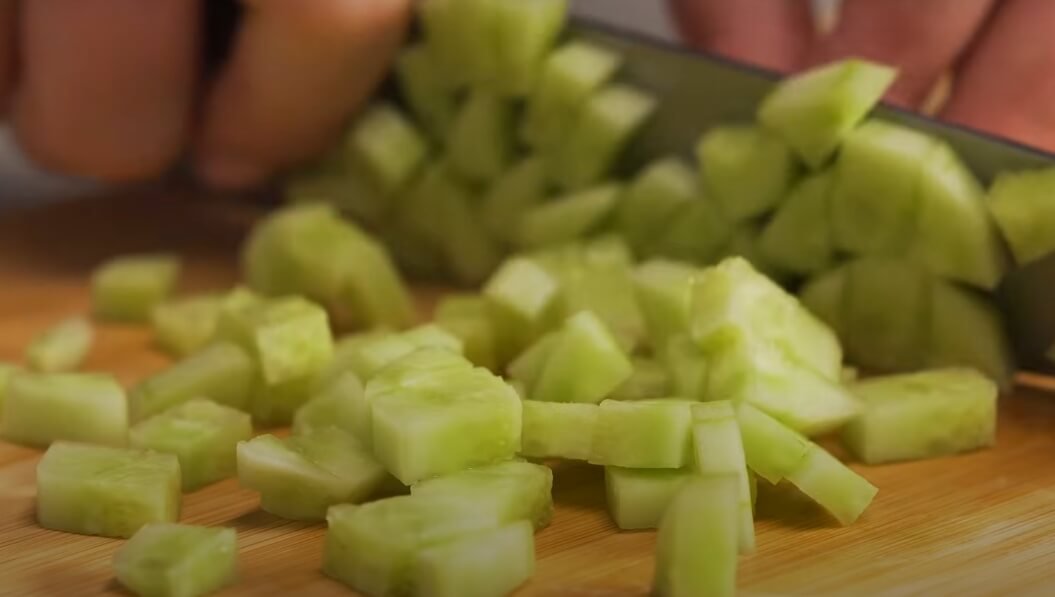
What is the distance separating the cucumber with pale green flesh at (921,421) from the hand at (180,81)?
26.7 inches

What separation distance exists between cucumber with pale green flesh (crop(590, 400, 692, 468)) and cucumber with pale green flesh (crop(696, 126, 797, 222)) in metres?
0.37

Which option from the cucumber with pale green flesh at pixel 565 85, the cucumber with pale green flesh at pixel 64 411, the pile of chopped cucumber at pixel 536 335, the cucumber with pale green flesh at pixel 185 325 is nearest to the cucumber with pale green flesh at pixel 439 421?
the pile of chopped cucumber at pixel 536 335

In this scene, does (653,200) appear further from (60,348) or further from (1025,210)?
(60,348)

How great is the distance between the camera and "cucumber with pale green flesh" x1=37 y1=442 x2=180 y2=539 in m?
0.93

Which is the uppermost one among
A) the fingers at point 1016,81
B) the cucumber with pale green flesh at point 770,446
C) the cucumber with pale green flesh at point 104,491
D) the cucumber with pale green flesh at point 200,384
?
the fingers at point 1016,81

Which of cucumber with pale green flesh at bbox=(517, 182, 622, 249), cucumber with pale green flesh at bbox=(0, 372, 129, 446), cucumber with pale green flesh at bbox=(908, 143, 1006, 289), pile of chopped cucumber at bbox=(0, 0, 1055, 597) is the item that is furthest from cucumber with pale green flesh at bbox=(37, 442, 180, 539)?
cucumber with pale green flesh at bbox=(908, 143, 1006, 289)

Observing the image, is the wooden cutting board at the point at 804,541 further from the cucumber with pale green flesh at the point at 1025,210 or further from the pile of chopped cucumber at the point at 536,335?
the cucumber with pale green flesh at the point at 1025,210

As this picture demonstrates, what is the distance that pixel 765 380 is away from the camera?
1.02m

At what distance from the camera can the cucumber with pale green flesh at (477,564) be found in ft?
2.68

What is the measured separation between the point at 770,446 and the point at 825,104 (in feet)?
1.21

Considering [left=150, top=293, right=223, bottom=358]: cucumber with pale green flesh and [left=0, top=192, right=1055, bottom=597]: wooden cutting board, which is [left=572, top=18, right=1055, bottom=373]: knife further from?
[left=150, top=293, right=223, bottom=358]: cucumber with pale green flesh

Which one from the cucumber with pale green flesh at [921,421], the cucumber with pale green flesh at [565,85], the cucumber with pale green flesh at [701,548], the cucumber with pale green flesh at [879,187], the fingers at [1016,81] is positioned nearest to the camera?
the cucumber with pale green flesh at [701,548]

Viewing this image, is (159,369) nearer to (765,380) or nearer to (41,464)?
(41,464)

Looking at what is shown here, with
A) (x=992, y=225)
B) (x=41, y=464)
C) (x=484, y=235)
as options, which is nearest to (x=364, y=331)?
(x=484, y=235)
